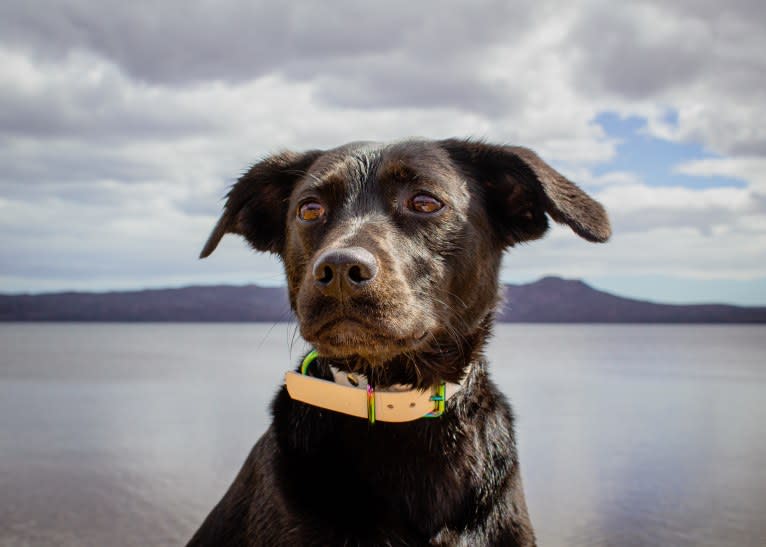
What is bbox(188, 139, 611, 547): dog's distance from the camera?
2891 mm

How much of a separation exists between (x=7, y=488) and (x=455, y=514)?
6.18 metres

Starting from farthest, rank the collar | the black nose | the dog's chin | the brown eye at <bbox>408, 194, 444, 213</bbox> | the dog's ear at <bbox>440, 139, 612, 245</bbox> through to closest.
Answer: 1. the dog's ear at <bbox>440, 139, 612, 245</bbox>
2. the brown eye at <bbox>408, 194, 444, 213</bbox>
3. the collar
4. the dog's chin
5. the black nose

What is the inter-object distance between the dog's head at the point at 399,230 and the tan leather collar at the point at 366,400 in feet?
0.41

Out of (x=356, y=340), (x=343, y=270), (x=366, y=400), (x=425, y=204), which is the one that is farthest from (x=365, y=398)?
(x=425, y=204)

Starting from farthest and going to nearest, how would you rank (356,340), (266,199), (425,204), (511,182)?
(266,199) → (511,182) → (425,204) → (356,340)

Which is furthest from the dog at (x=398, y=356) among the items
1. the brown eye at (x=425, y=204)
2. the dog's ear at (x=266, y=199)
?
the dog's ear at (x=266, y=199)

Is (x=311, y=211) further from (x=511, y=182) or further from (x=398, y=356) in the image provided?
(x=511, y=182)

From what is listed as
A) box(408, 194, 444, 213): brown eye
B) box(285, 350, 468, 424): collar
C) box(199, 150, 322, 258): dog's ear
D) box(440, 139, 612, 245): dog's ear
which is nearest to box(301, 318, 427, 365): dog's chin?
box(285, 350, 468, 424): collar

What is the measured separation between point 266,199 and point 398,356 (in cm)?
127

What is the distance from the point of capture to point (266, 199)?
12.9 feet

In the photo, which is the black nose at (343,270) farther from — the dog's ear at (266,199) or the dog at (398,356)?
the dog's ear at (266,199)

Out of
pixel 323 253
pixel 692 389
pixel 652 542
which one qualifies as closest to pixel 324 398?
pixel 323 253

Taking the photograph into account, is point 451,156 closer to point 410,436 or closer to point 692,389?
point 410,436

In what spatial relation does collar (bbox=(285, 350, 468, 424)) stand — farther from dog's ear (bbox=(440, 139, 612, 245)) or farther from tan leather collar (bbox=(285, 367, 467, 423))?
dog's ear (bbox=(440, 139, 612, 245))
